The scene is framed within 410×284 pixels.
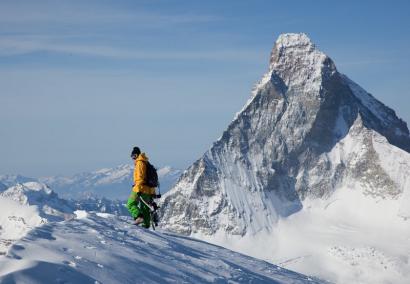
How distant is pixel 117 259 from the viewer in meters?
26.1

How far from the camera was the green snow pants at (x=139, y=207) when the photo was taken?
34.9 meters

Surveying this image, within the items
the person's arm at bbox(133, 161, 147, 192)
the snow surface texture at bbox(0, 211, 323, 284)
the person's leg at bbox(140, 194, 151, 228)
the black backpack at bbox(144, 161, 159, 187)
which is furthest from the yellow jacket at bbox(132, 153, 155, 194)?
the snow surface texture at bbox(0, 211, 323, 284)

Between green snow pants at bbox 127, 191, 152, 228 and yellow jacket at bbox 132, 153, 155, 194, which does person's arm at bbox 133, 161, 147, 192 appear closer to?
yellow jacket at bbox 132, 153, 155, 194

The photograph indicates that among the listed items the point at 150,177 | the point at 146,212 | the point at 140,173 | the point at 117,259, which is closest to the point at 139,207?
the point at 146,212

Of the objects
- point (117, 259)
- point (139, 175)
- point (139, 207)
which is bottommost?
point (117, 259)

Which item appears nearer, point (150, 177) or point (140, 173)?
point (140, 173)

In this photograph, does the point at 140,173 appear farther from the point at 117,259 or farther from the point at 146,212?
the point at 117,259

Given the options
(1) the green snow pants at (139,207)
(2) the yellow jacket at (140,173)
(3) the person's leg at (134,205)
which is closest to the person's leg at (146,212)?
(1) the green snow pants at (139,207)

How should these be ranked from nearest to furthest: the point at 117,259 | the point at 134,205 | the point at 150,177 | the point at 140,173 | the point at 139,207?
1. the point at 117,259
2. the point at 140,173
3. the point at 150,177
4. the point at 134,205
5. the point at 139,207

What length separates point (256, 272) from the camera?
31.5m

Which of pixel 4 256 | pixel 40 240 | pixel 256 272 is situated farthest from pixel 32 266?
pixel 256 272

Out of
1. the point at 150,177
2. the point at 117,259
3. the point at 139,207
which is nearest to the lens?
the point at 117,259

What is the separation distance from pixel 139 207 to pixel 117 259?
9630 millimetres

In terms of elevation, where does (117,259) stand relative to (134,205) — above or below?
below
